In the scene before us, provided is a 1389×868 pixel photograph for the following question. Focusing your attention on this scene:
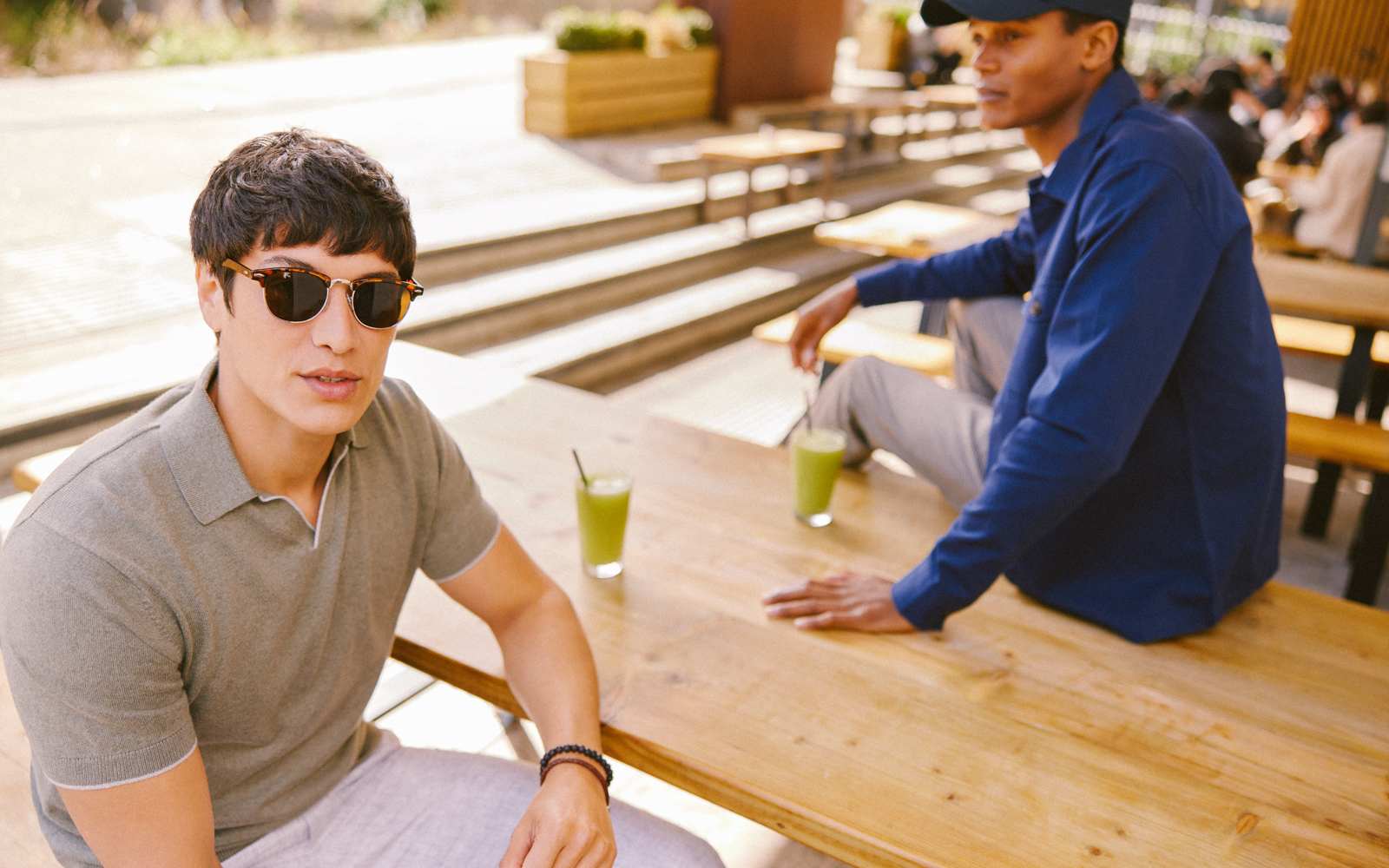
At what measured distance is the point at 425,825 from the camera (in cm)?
135

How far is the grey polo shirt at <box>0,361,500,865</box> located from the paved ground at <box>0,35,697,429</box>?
2.75m

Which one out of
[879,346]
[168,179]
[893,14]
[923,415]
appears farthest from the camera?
[893,14]

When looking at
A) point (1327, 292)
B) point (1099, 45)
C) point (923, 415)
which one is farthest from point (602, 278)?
point (1099, 45)

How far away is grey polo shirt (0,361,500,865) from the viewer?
988 mm

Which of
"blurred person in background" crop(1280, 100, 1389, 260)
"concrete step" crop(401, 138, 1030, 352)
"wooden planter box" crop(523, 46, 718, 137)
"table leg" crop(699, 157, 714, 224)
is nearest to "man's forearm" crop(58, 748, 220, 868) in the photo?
"concrete step" crop(401, 138, 1030, 352)

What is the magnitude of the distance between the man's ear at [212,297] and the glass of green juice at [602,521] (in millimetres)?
667

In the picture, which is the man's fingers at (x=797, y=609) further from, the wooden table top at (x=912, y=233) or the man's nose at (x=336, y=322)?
the wooden table top at (x=912, y=233)

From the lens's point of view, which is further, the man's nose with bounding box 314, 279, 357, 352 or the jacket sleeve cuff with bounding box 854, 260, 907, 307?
the jacket sleeve cuff with bounding box 854, 260, 907, 307

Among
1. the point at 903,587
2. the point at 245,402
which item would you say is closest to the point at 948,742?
the point at 903,587

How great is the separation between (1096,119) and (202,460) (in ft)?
5.12

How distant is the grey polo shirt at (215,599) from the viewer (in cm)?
99

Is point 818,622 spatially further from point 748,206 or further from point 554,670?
point 748,206

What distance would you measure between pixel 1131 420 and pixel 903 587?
45cm

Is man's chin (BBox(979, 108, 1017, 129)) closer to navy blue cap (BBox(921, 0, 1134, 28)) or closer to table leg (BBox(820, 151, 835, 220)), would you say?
navy blue cap (BBox(921, 0, 1134, 28))
